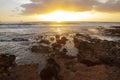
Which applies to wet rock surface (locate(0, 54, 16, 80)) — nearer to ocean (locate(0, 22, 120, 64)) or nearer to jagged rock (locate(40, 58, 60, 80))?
ocean (locate(0, 22, 120, 64))

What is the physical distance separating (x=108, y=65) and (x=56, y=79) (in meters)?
5.60

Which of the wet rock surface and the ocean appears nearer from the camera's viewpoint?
the wet rock surface

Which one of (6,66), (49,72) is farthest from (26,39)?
(49,72)

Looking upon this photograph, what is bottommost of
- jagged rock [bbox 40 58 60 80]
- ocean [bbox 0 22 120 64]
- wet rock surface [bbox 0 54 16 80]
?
ocean [bbox 0 22 120 64]

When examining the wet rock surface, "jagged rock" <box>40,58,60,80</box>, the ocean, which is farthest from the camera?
the ocean

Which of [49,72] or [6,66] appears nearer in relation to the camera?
[49,72]

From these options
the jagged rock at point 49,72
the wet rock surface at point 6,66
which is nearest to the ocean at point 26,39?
the wet rock surface at point 6,66

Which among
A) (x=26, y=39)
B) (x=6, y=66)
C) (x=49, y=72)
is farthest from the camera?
(x=26, y=39)

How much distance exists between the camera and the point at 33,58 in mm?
18000

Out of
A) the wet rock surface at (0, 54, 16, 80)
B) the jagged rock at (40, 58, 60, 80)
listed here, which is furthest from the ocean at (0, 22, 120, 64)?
the jagged rock at (40, 58, 60, 80)

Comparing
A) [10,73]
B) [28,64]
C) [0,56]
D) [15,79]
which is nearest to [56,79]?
[15,79]

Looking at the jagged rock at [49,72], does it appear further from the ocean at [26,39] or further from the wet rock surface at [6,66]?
the ocean at [26,39]

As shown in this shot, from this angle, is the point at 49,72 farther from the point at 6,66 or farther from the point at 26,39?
the point at 26,39

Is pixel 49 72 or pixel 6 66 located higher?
pixel 49 72
